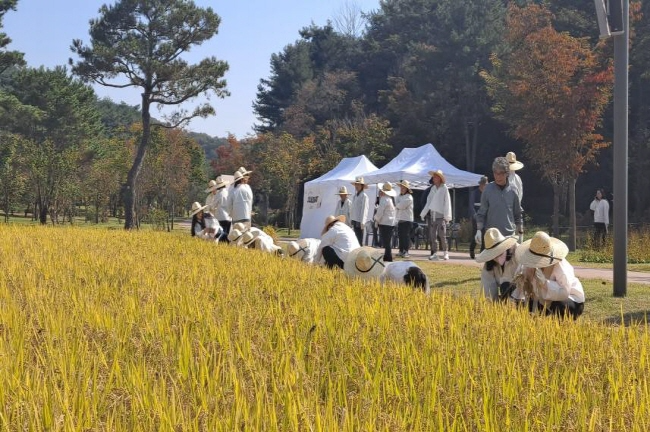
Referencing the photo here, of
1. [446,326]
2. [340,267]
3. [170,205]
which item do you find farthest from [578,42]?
[170,205]

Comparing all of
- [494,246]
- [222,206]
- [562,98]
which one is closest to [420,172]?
[562,98]

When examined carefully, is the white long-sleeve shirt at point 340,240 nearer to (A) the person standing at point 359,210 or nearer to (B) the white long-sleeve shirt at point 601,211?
(A) the person standing at point 359,210

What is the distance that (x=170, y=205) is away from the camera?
115 feet

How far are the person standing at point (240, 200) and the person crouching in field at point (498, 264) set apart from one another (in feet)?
20.9

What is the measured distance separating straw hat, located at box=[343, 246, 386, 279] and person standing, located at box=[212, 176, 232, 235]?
5.58 m

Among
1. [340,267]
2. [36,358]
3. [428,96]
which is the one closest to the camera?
[36,358]

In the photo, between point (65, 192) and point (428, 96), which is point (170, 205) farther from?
point (428, 96)

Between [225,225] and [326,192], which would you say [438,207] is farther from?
[326,192]

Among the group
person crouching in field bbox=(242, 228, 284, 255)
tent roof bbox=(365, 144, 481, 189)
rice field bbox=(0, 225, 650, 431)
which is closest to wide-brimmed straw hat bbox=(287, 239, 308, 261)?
person crouching in field bbox=(242, 228, 284, 255)

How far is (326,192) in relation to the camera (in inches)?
816

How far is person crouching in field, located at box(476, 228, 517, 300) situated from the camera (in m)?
5.16

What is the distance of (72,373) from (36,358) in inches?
21.0

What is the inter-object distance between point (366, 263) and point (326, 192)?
1422 cm

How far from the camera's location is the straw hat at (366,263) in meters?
6.55
